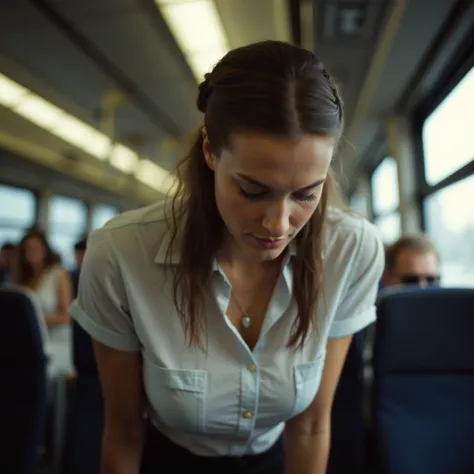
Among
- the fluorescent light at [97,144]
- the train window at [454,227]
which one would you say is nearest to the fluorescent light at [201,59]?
the train window at [454,227]

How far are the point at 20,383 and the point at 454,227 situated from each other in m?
3.46

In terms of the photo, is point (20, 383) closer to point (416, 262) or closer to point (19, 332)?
point (19, 332)

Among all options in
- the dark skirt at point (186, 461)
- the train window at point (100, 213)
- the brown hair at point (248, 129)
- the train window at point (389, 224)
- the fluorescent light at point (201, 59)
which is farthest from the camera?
the train window at point (100, 213)

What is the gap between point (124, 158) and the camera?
275 inches

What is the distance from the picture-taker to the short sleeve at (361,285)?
3.23ft

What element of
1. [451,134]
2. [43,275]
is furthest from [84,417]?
[451,134]

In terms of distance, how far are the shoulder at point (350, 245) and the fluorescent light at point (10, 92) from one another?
3.73 m

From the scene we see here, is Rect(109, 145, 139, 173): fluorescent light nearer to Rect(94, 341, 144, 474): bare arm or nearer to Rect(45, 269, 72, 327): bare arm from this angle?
Rect(45, 269, 72, 327): bare arm

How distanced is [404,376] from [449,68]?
301 centimetres

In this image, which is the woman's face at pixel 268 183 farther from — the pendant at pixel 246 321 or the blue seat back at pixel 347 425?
the blue seat back at pixel 347 425

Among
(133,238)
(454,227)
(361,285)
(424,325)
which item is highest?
(454,227)

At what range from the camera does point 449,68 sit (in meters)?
3.50

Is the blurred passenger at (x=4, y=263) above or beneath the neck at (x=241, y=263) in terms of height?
above

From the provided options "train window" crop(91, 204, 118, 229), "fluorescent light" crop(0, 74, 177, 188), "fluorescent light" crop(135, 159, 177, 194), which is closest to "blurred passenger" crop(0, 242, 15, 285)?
"fluorescent light" crop(0, 74, 177, 188)
